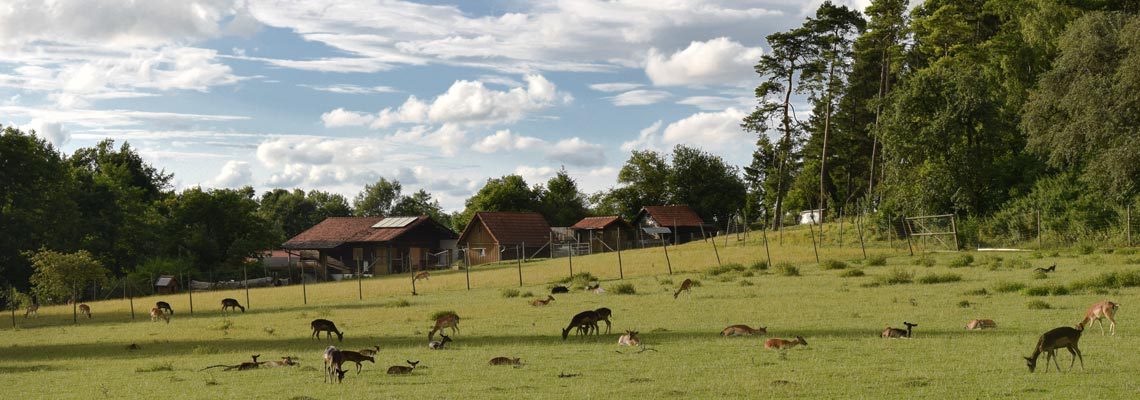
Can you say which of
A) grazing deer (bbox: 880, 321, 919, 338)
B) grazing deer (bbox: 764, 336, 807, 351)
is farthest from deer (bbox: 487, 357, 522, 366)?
grazing deer (bbox: 880, 321, 919, 338)

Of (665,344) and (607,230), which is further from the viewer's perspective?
(607,230)

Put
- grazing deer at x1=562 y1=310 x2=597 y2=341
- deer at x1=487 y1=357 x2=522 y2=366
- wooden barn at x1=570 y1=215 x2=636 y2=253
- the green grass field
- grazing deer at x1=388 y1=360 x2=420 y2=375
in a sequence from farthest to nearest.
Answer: wooden barn at x1=570 y1=215 x2=636 y2=253 < grazing deer at x1=562 y1=310 x2=597 y2=341 < deer at x1=487 y1=357 x2=522 y2=366 < grazing deer at x1=388 y1=360 x2=420 y2=375 < the green grass field

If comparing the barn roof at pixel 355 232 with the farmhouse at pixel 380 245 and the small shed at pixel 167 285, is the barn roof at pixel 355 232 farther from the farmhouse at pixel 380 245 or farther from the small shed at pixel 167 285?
the small shed at pixel 167 285

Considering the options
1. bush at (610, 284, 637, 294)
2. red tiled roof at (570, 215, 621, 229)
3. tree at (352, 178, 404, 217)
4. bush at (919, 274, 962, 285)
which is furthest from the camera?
tree at (352, 178, 404, 217)

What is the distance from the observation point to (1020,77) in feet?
221

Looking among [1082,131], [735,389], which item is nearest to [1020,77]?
[1082,131]

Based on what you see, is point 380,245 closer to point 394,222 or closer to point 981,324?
point 394,222

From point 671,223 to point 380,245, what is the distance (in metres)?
31.3

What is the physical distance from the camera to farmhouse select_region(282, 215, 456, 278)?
97500mm

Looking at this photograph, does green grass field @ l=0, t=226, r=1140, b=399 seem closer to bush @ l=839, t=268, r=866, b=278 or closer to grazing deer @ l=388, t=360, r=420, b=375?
bush @ l=839, t=268, r=866, b=278

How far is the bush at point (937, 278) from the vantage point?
36.3m

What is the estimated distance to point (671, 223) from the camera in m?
109

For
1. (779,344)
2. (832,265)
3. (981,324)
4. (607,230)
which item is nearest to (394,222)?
(607,230)

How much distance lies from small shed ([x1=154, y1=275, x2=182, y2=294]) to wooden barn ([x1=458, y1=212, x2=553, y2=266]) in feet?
90.4
